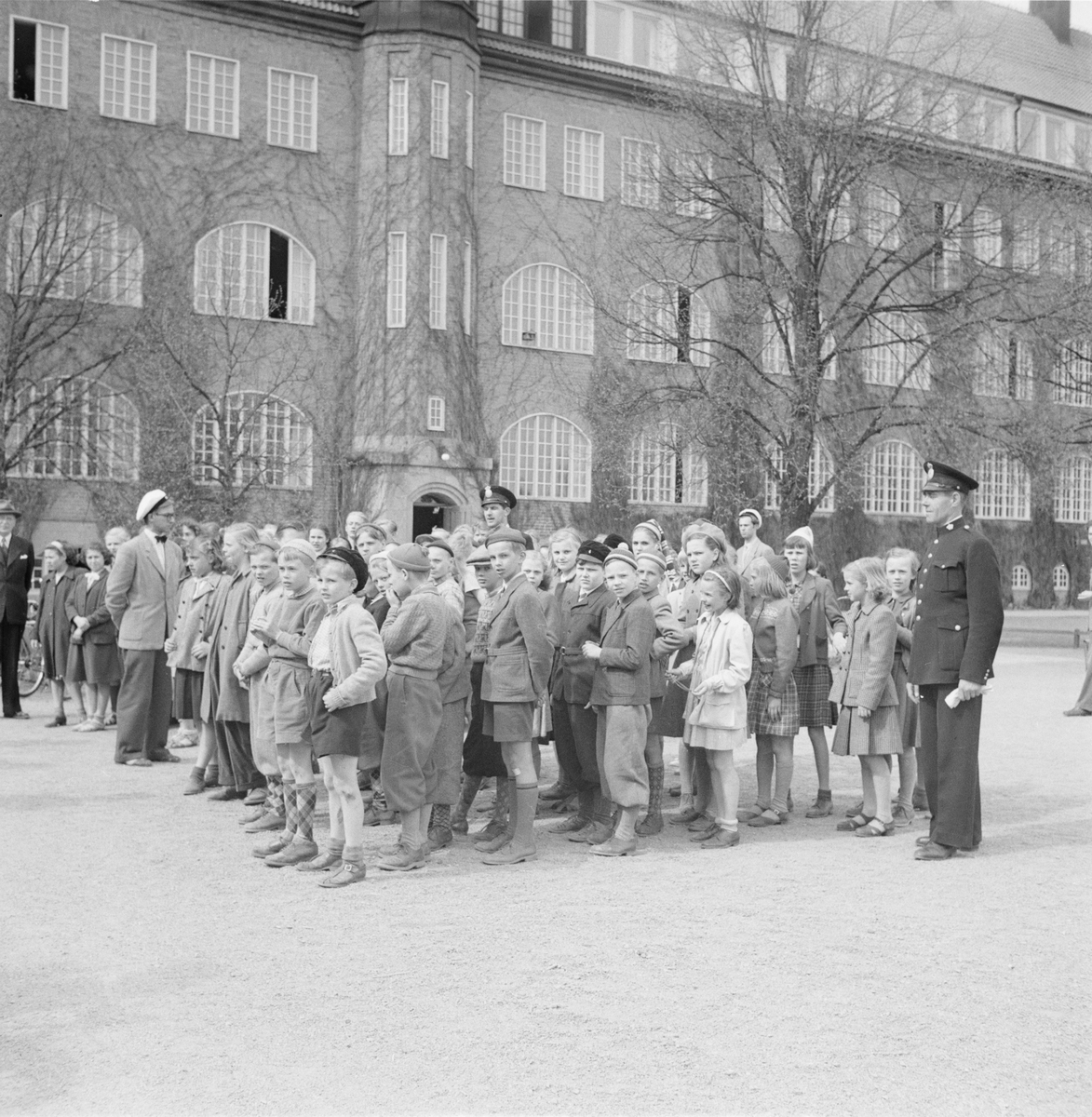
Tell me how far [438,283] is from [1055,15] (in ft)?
102

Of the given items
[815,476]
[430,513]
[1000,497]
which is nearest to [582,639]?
[430,513]

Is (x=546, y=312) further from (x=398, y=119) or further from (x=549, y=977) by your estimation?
(x=549, y=977)

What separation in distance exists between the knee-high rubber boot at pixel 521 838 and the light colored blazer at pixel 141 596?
4877 mm

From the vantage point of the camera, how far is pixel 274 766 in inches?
340

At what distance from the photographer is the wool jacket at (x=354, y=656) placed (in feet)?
24.5

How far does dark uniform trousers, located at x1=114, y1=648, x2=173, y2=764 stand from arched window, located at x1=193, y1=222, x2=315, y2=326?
20.4m

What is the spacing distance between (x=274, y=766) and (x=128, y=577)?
406cm

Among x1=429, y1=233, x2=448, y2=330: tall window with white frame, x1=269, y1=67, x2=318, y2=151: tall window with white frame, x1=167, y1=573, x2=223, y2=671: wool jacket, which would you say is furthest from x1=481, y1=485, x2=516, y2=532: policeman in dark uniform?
x1=269, y1=67, x2=318, y2=151: tall window with white frame

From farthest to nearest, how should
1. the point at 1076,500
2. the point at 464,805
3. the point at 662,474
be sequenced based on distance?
the point at 1076,500 < the point at 662,474 < the point at 464,805

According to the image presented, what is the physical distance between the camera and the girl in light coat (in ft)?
28.1

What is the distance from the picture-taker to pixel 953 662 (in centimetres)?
823

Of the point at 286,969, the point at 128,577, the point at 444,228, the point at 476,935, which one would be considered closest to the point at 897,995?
the point at 476,935

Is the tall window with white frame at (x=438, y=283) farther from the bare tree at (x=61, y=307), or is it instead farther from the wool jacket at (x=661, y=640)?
the wool jacket at (x=661, y=640)

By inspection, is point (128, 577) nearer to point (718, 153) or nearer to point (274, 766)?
point (274, 766)
